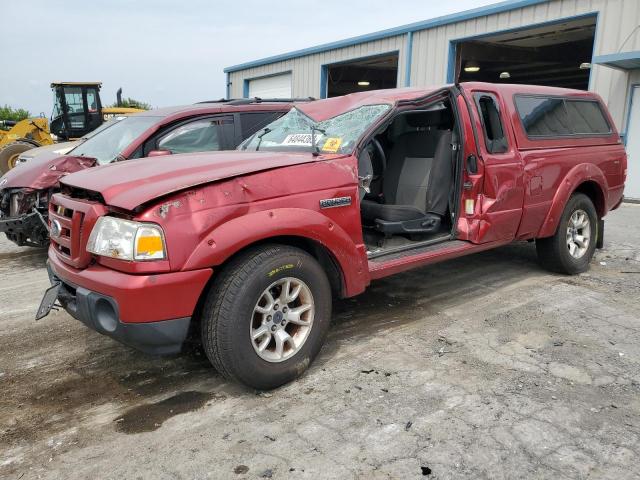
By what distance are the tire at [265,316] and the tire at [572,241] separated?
123 inches

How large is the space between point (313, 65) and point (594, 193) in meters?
13.6

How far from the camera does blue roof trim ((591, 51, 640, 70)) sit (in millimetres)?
9481

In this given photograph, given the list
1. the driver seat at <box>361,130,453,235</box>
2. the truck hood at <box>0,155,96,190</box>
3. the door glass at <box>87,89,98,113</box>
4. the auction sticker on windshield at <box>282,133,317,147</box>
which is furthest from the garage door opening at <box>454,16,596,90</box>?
the truck hood at <box>0,155,96,190</box>

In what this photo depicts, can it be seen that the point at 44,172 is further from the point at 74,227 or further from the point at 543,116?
the point at 543,116

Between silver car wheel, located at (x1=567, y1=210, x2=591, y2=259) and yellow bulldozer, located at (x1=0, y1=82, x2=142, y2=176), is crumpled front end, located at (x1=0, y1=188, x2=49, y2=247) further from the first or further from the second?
yellow bulldozer, located at (x1=0, y1=82, x2=142, y2=176)

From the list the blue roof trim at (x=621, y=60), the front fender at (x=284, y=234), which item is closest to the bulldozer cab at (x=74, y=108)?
the blue roof trim at (x=621, y=60)

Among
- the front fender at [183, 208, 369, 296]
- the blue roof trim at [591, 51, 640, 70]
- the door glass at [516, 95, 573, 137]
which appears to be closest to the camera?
the front fender at [183, 208, 369, 296]

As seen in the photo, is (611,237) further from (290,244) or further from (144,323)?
(144,323)

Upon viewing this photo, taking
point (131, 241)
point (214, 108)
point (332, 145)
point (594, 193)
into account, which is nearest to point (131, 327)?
point (131, 241)

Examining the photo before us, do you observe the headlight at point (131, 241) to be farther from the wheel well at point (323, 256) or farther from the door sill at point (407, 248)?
the door sill at point (407, 248)

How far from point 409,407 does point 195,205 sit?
165cm

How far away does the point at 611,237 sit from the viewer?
7.41 m

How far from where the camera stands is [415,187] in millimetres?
4789

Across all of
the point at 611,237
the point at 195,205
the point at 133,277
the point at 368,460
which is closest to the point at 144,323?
the point at 133,277
